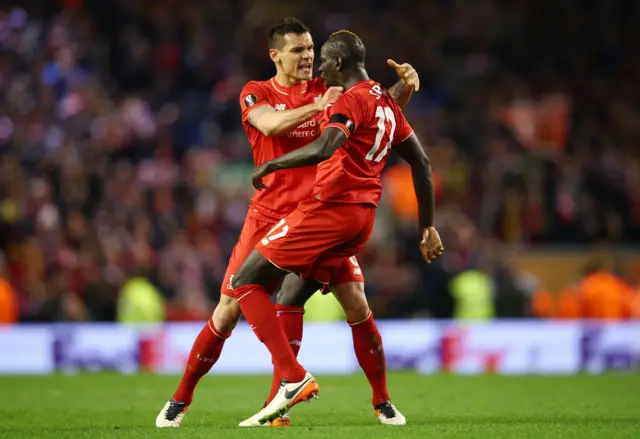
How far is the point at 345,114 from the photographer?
265 inches

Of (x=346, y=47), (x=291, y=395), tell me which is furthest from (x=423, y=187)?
(x=291, y=395)

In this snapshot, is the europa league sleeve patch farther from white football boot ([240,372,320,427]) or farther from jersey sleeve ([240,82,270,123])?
white football boot ([240,372,320,427])

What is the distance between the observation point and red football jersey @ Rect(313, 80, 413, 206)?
6.89 metres

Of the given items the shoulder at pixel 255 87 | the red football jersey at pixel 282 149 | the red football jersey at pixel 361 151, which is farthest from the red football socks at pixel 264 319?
the shoulder at pixel 255 87

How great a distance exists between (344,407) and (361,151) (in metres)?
3.03

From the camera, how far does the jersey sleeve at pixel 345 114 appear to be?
6.71 metres

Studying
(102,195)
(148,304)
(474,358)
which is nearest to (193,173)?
(102,195)

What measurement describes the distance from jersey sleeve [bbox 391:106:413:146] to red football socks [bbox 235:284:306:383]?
1.26 meters

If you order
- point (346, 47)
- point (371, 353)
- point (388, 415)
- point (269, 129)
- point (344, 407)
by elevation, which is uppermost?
point (346, 47)

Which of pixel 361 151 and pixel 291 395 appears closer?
pixel 291 395

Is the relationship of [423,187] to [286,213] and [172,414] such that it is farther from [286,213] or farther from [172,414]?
[172,414]

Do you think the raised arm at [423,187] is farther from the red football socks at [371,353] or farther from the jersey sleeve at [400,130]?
the red football socks at [371,353]

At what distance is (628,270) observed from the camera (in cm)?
1761

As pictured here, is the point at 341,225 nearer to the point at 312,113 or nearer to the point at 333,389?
the point at 312,113
